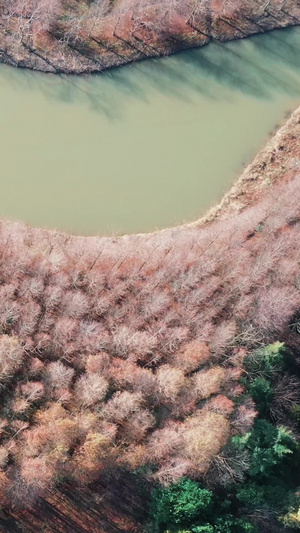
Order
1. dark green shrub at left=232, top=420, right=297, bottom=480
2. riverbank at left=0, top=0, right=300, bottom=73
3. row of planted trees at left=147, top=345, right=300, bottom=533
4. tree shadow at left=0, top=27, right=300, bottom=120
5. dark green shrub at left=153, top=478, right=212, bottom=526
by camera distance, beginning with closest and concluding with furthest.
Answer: dark green shrub at left=153, top=478, right=212, bottom=526 → row of planted trees at left=147, top=345, right=300, bottom=533 → dark green shrub at left=232, top=420, right=297, bottom=480 → riverbank at left=0, top=0, right=300, bottom=73 → tree shadow at left=0, top=27, right=300, bottom=120

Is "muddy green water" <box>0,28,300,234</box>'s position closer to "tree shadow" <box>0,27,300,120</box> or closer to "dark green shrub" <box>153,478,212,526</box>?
"tree shadow" <box>0,27,300,120</box>

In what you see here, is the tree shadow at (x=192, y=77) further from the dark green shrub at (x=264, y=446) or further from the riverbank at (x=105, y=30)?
the dark green shrub at (x=264, y=446)

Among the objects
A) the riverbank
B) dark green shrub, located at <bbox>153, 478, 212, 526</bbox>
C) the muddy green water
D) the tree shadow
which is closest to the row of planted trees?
dark green shrub, located at <bbox>153, 478, 212, 526</bbox>

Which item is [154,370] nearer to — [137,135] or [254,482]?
[254,482]

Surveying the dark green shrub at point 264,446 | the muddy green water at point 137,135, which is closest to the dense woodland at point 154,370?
the dark green shrub at point 264,446

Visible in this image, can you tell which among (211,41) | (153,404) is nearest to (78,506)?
(153,404)
